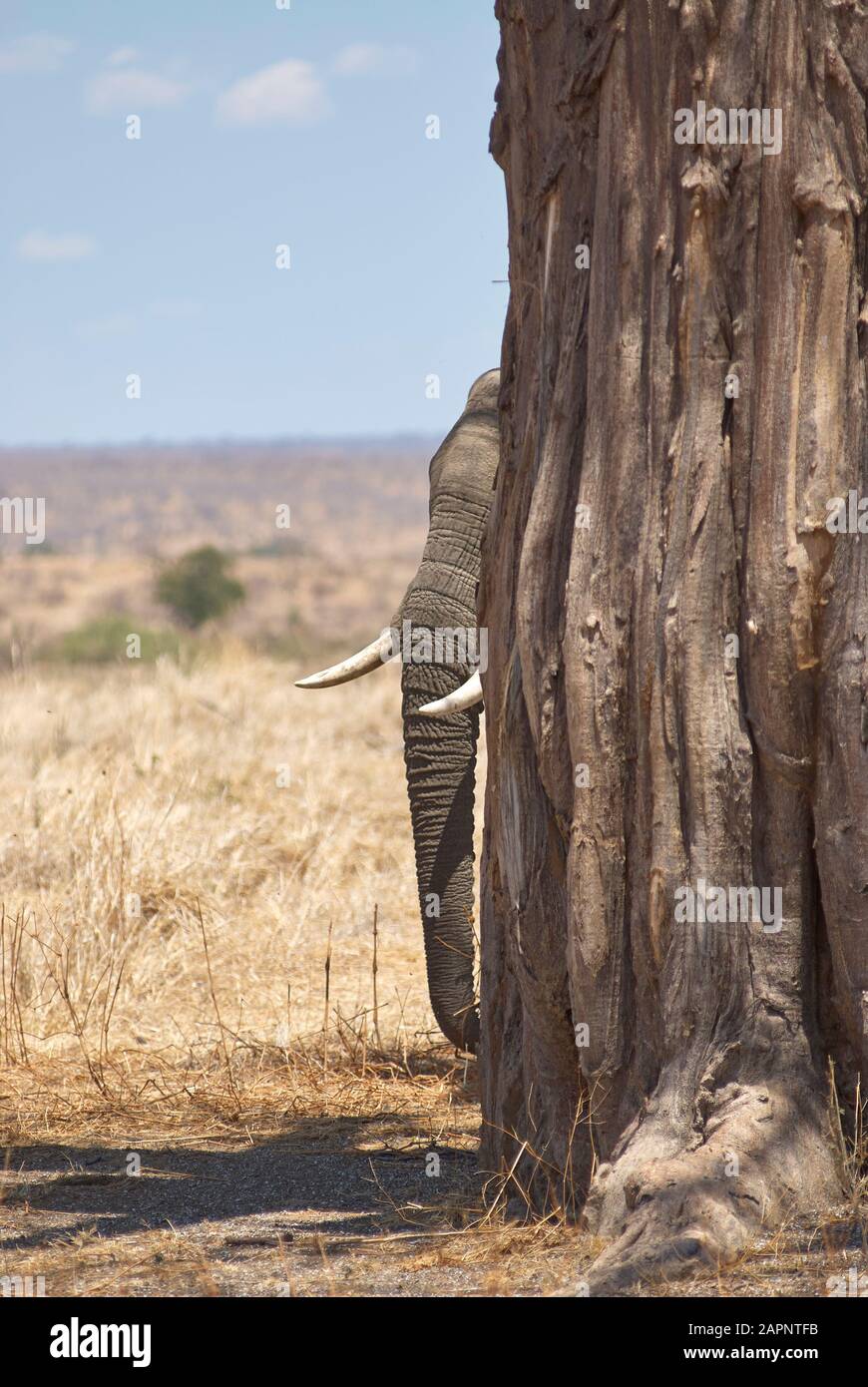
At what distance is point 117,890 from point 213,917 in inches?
23.1

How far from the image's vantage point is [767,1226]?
335 cm

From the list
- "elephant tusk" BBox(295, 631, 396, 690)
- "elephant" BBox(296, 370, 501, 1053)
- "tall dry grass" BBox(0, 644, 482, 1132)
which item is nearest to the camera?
"elephant" BBox(296, 370, 501, 1053)

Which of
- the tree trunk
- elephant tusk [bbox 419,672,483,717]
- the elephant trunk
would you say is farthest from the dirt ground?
elephant tusk [bbox 419,672,483,717]

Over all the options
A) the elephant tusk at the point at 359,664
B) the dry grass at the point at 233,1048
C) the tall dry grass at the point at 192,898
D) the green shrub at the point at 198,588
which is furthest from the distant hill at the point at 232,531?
the elephant tusk at the point at 359,664

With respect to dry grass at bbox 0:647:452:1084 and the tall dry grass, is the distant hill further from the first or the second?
the tall dry grass

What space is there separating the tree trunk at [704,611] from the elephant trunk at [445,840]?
65.4 inches

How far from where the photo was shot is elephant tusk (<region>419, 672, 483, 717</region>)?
538 cm

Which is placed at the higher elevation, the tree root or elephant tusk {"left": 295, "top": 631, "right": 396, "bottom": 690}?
elephant tusk {"left": 295, "top": 631, "right": 396, "bottom": 690}

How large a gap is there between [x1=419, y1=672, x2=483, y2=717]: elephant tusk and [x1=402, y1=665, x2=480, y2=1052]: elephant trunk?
0.43 ft

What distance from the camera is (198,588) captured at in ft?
99.6

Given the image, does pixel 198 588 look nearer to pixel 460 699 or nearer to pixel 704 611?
pixel 460 699

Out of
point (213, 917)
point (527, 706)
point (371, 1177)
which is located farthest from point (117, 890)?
point (527, 706)

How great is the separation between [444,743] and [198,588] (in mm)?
25277

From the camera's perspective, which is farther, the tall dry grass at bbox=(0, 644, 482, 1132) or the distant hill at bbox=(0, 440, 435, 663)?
the distant hill at bbox=(0, 440, 435, 663)
